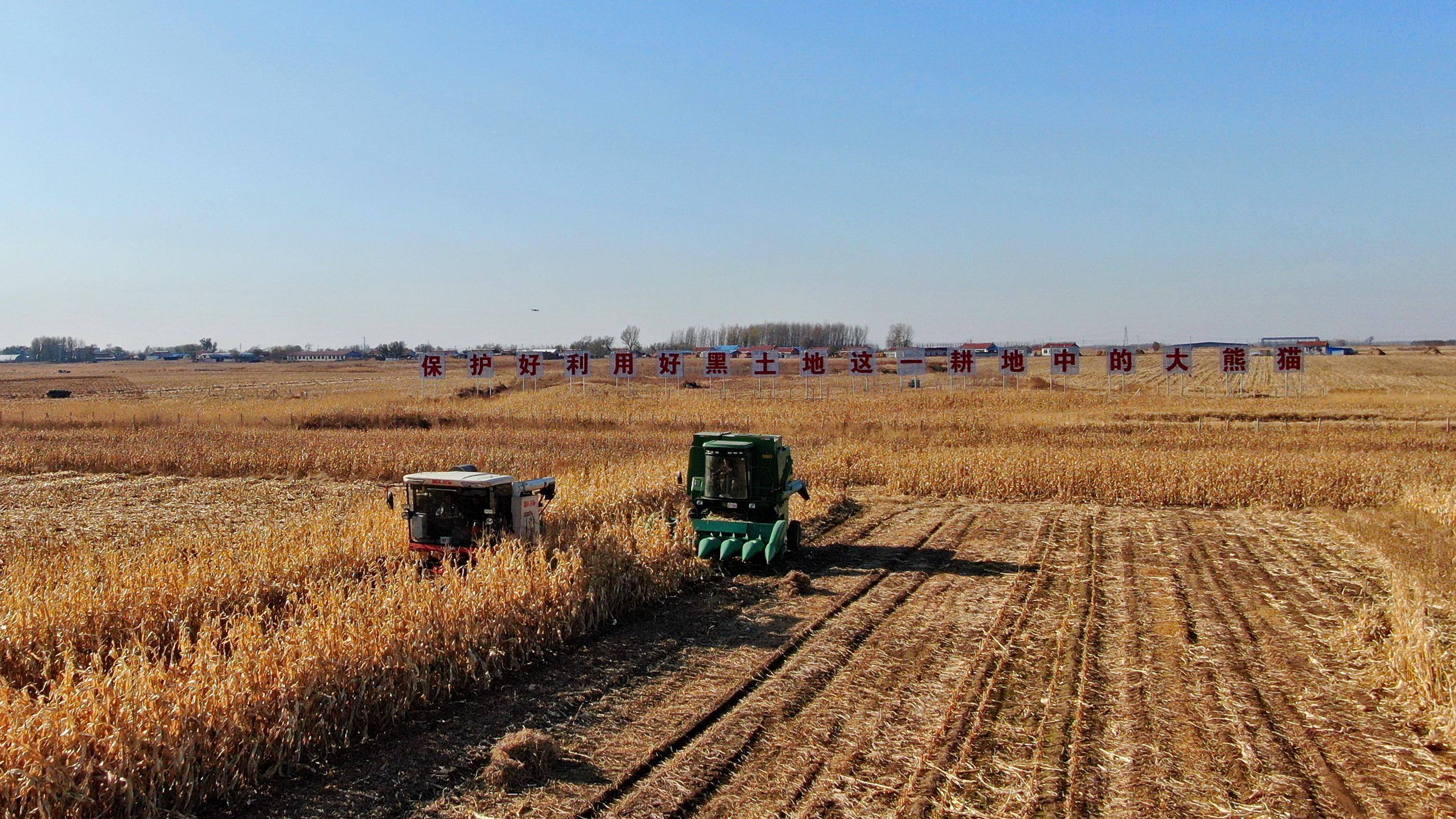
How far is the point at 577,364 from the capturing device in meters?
44.7

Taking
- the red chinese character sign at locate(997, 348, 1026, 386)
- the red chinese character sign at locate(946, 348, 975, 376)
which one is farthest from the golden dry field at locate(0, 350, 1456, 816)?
the red chinese character sign at locate(946, 348, 975, 376)

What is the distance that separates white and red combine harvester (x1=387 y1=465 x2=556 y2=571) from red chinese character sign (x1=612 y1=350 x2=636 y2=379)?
31.0 metres

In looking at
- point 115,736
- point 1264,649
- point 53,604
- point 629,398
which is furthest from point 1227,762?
point 629,398

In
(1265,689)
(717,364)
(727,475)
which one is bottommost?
(1265,689)

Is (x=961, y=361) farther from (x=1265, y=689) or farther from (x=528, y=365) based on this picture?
(x=1265, y=689)

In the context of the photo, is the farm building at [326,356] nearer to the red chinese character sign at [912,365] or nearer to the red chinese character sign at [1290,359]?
the red chinese character sign at [912,365]

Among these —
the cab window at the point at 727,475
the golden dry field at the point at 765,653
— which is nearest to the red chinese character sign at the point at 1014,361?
the golden dry field at the point at 765,653

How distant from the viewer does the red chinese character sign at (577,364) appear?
43.6 metres

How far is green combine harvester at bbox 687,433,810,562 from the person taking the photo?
12695 millimetres

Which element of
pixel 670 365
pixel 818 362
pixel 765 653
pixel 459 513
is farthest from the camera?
pixel 818 362

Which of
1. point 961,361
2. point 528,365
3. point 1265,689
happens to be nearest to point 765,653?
point 1265,689

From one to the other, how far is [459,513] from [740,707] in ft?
16.7

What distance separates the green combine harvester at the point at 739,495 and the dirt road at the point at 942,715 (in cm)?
65

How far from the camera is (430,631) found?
309 inches
